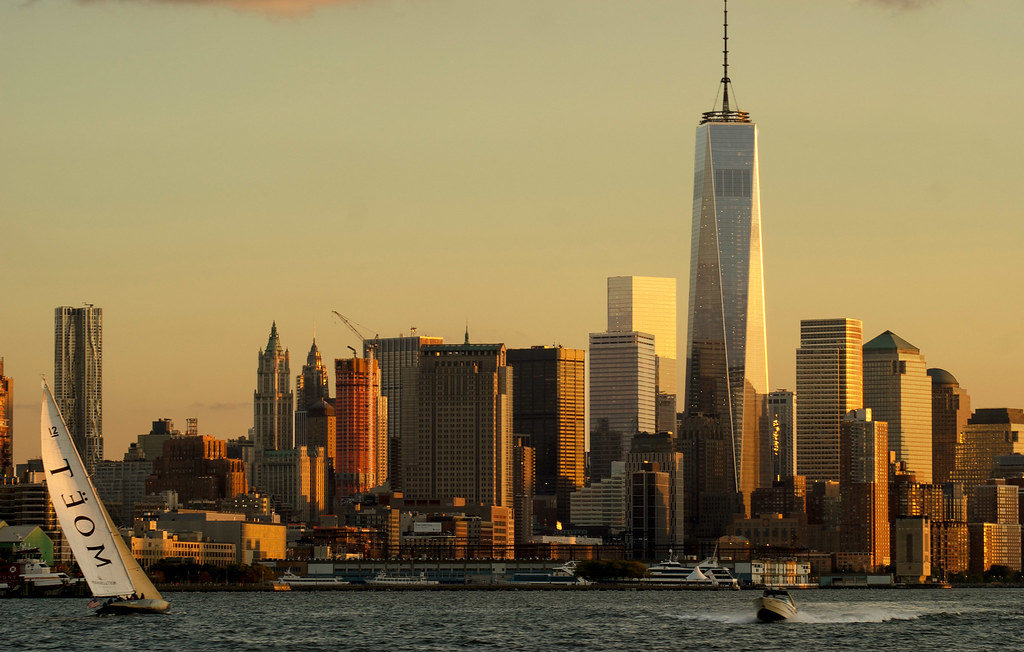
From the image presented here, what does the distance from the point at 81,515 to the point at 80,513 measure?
0.66 feet

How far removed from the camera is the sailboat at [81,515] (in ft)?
452

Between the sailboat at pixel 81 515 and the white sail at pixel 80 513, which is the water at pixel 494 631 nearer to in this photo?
the sailboat at pixel 81 515

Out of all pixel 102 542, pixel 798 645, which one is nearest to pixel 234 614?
pixel 102 542

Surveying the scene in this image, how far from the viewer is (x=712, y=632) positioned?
158m

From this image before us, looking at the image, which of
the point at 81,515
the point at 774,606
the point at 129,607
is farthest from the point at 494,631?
the point at 81,515

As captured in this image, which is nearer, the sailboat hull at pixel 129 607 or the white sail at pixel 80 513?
the white sail at pixel 80 513

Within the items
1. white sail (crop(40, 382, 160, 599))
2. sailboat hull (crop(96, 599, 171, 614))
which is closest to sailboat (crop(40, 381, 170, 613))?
white sail (crop(40, 382, 160, 599))

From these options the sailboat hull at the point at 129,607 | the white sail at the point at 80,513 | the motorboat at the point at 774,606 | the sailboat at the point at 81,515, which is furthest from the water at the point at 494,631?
the white sail at the point at 80,513

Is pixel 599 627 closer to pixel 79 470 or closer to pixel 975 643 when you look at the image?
pixel 975 643

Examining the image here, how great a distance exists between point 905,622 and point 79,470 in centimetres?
7937

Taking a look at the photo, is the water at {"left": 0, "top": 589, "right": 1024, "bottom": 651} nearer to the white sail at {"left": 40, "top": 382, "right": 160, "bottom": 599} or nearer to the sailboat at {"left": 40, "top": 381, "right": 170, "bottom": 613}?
the sailboat at {"left": 40, "top": 381, "right": 170, "bottom": 613}

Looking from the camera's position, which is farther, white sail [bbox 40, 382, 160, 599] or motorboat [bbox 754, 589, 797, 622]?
motorboat [bbox 754, 589, 797, 622]

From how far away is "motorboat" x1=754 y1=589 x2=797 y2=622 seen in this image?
17138 cm

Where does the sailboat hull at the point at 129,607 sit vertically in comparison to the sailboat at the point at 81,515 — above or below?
below
